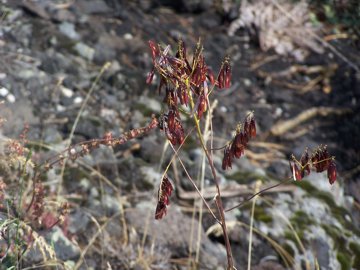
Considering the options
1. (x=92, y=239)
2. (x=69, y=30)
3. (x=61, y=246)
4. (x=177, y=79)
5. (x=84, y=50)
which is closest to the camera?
(x=177, y=79)

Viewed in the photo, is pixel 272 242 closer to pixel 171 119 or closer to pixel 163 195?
pixel 163 195

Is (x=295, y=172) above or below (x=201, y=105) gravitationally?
below

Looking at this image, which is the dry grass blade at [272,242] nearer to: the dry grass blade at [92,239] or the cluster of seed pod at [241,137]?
the dry grass blade at [92,239]

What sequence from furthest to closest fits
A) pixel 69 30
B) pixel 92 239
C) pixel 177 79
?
pixel 69 30, pixel 92 239, pixel 177 79

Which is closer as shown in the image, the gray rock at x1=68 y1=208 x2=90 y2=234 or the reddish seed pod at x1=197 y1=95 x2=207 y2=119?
the reddish seed pod at x1=197 y1=95 x2=207 y2=119

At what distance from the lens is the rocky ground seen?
3027mm

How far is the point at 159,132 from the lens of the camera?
12.4 ft

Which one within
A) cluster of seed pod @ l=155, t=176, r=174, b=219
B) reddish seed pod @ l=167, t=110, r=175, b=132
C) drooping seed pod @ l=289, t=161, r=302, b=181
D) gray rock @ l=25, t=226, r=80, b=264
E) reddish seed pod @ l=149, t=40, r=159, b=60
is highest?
reddish seed pod @ l=149, t=40, r=159, b=60

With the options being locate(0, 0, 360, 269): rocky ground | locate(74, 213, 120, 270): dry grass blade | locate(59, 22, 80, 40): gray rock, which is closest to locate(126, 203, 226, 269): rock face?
locate(0, 0, 360, 269): rocky ground

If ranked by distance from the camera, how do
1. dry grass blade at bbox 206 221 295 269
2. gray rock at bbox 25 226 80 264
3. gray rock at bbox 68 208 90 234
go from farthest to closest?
dry grass blade at bbox 206 221 295 269 → gray rock at bbox 68 208 90 234 → gray rock at bbox 25 226 80 264

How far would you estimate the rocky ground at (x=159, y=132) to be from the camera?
3027mm

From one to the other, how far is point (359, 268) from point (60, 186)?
170cm

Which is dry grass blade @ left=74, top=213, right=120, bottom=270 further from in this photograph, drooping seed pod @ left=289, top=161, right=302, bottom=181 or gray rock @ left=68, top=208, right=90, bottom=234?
drooping seed pod @ left=289, top=161, right=302, bottom=181

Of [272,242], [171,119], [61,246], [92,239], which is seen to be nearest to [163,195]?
[171,119]
